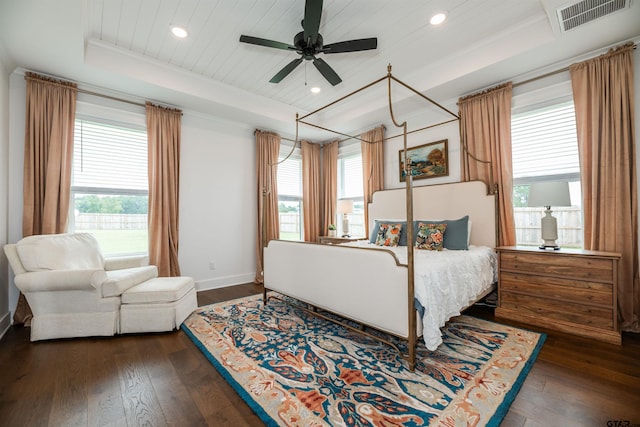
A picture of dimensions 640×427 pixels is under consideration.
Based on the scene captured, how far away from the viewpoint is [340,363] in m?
2.06

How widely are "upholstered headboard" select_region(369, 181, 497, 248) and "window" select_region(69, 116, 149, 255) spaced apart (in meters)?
3.62

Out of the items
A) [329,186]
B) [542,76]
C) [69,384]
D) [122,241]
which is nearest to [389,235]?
[329,186]

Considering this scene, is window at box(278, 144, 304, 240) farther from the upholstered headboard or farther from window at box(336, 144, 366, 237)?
the upholstered headboard

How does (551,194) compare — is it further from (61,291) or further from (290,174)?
(61,291)

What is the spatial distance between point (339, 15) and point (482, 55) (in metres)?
1.71

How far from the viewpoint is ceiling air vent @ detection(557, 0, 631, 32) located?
2.18 meters

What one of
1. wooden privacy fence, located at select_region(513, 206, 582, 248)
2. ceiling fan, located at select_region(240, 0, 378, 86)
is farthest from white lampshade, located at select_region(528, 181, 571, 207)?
ceiling fan, located at select_region(240, 0, 378, 86)

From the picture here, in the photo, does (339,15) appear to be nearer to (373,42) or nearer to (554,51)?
(373,42)

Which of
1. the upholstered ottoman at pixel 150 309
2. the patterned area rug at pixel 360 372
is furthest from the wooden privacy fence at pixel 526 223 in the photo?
the upholstered ottoman at pixel 150 309

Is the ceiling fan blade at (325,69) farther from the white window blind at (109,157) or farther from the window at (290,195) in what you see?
the white window blind at (109,157)

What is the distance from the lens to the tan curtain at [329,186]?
5.51 m

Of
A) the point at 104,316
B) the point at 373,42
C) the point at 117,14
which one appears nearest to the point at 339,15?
the point at 373,42

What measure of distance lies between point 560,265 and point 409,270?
1.84m

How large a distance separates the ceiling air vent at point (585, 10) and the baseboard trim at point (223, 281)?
4944 mm
